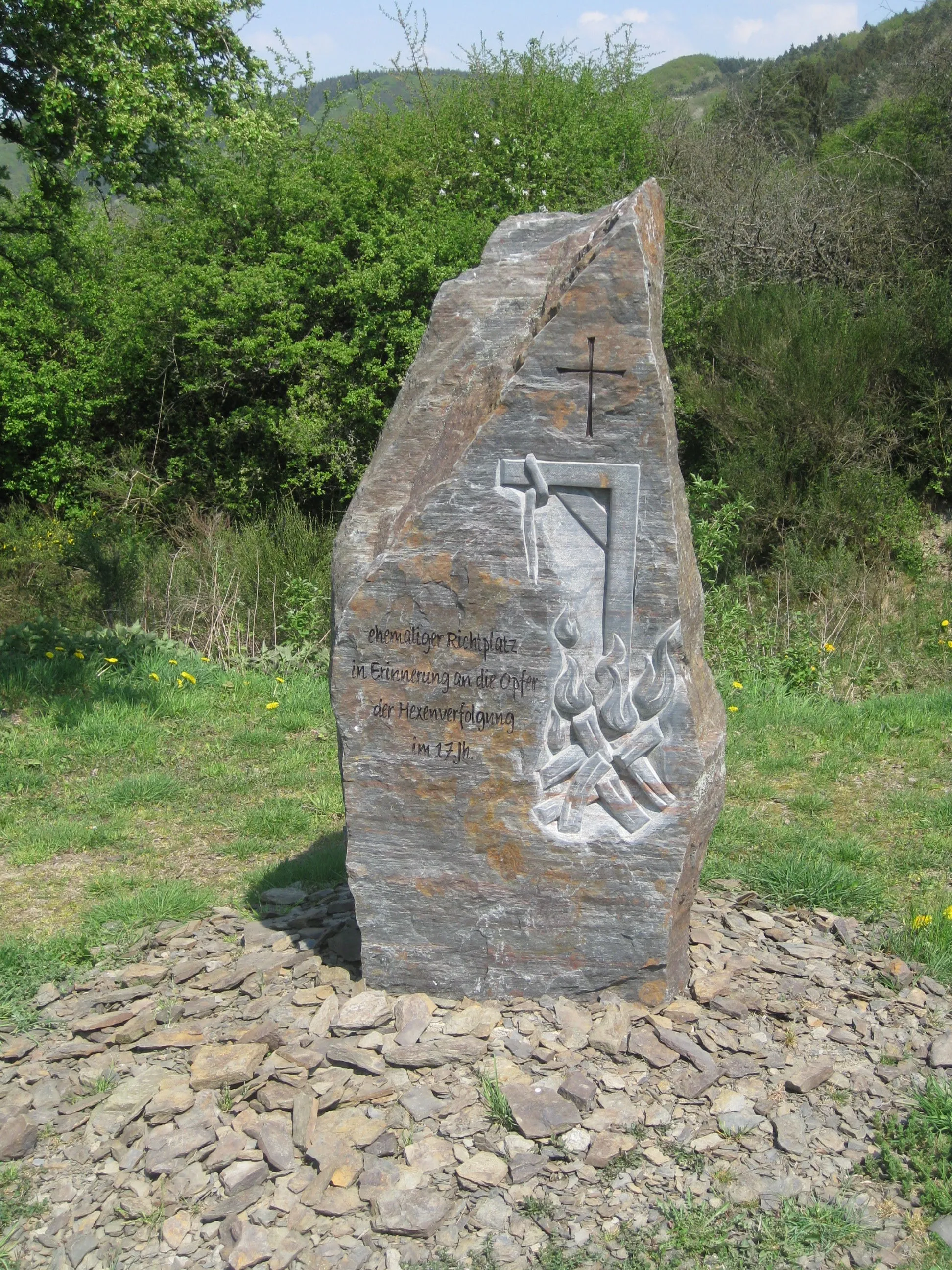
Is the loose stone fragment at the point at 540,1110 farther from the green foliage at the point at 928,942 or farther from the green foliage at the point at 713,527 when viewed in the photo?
the green foliage at the point at 713,527

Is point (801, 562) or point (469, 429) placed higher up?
point (469, 429)

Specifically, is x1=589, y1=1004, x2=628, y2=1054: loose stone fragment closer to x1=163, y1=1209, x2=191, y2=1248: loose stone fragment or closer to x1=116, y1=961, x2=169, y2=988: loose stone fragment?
x1=163, y1=1209, x2=191, y2=1248: loose stone fragment

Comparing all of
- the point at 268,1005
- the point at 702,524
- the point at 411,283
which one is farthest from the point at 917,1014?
the point at 411,283

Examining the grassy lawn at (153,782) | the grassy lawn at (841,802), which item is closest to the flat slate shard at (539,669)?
the grassy lawn at (841,802)

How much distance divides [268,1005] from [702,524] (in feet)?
17.0

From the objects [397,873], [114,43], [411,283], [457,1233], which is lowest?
[457,1233]

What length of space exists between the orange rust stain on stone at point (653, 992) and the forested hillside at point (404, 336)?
4.03 m

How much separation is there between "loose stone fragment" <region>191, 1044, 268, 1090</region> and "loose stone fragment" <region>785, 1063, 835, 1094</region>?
154cm

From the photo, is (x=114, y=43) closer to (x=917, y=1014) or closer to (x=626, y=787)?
(x=626, y=787)

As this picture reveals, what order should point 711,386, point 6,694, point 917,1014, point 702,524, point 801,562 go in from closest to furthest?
1. point 917,1014
2. point 6,694
3. point 702,524
4. point 801,562
5. point 711,386

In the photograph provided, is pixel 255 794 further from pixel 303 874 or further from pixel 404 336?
pixel 404 336

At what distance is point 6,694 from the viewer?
6.55 meters

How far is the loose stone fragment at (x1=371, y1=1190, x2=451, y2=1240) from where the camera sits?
275 cm

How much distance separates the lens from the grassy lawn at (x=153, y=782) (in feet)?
15.5
